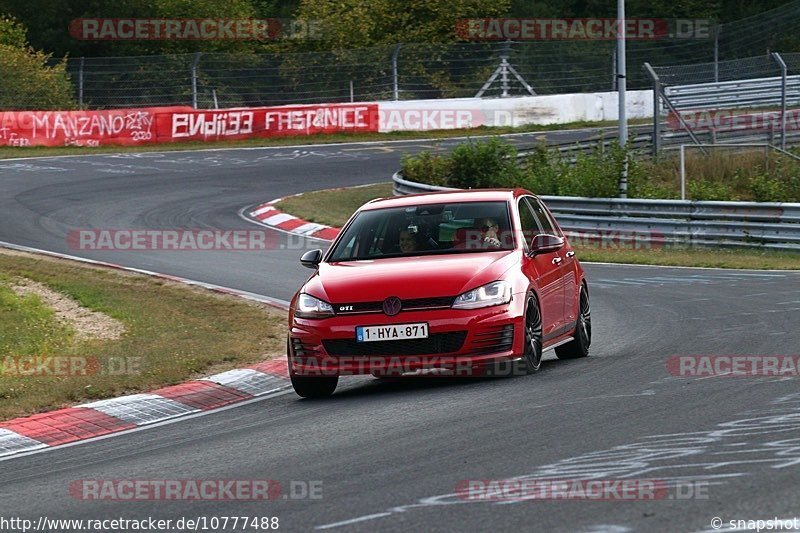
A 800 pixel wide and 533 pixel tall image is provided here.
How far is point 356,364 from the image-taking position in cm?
1023

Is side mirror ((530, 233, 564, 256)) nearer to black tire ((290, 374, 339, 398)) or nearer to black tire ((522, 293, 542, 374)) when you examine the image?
black tire ((522, 293, 542, 374))

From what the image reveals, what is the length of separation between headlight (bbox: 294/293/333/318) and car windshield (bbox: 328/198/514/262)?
806 mm

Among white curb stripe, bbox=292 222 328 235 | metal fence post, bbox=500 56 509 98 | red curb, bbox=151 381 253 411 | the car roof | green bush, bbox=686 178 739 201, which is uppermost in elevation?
metal fence post, bbox=500 56 509 98

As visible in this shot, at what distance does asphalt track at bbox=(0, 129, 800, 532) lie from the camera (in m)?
6.09

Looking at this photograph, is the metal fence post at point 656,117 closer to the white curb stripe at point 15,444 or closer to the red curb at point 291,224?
the red curb at point 291,224

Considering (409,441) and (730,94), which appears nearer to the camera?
(409,441)

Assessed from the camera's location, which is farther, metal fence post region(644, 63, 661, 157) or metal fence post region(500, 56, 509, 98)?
metal fence post region(500, 56, 509, 98)

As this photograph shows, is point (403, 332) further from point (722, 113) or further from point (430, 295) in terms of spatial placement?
point (722, 113)

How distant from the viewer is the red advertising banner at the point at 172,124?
4009 centimetres

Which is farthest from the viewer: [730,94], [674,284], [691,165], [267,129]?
[267,129]

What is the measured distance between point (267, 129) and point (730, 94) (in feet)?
48.0

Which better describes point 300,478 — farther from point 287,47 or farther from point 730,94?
point 287,47

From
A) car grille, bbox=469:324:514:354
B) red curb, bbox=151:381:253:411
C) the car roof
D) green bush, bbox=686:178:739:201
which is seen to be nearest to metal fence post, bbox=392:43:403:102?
green bush, bbox=686:178:739:201

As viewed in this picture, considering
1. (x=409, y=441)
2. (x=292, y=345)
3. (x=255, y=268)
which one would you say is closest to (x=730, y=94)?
(x=255, y=268)
